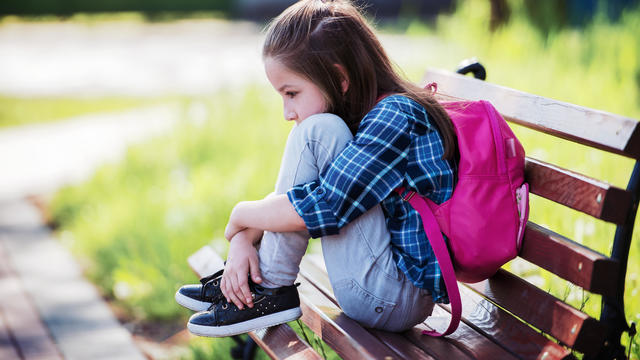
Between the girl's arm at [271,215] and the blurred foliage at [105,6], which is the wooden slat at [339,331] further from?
the blurred foliage at [105,6]

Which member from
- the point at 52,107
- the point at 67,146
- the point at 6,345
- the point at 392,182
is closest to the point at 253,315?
the point at 392,182

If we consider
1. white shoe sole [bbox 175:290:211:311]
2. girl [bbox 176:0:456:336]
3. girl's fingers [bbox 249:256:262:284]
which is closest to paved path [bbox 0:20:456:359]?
girl [bbox 176:0:456:336]

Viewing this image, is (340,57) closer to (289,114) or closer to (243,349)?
(289,114)

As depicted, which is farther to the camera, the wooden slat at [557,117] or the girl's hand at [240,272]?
the girl's hand at [240,272]

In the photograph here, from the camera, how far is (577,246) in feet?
5.12

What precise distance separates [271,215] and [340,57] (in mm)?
478

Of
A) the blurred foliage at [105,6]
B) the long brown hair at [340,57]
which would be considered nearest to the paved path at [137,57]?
the blurred foliage at [105,6]

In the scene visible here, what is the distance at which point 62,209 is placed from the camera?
13.5 feet

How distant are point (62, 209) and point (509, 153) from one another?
10.6 feet

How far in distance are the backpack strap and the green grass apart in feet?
17.5

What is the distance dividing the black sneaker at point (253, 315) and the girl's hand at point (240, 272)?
0.02 m

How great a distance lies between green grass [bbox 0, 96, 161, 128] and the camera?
6254 millimetres

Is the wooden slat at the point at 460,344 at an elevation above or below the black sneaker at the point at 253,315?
below

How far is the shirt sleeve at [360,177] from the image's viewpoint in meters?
1.64
